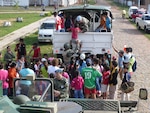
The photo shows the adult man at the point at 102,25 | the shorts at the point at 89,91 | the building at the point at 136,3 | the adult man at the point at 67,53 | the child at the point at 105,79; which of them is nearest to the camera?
the shorts at the point at 89,91

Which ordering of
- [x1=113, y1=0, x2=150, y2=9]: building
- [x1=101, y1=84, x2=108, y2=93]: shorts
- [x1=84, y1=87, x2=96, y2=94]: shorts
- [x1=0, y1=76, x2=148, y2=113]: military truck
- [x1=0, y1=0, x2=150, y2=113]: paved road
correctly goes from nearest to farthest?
[x1=0, y1=76, x2=148, y2=113]: military truck, [x1=84, y1=87, x2=96, y2=94]: shorts, [x1=101, y1=84, x2=108, y2=93]: shorts, [x1=0, y1=0, x2=150, y2=113]: paved road, [x1=113, y1=0, x2=150, y2=9]: building

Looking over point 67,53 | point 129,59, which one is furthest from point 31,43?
point 129,59

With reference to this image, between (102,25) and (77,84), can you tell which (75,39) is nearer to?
(102,25)

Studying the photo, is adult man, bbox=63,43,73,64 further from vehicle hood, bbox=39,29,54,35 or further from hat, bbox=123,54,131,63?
vehicle hood, bbox=39,29,54,35

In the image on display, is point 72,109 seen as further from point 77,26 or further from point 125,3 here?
point 125,3

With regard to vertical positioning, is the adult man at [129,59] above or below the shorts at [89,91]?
above

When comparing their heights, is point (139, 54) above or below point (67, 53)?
below

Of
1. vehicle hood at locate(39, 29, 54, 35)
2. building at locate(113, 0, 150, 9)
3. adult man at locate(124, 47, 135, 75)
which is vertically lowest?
building at locate(113, 0, 150, 9)

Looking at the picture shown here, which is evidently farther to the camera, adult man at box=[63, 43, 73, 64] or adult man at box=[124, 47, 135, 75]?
adult man at box=[63, 43, 73, 64]

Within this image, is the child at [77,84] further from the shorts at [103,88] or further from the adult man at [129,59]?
the adult man at [129,59]

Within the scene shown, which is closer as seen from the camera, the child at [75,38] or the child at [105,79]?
the child at [105,79]

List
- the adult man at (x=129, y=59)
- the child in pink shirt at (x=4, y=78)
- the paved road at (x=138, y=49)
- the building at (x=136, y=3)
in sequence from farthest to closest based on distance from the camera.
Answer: the building at (x=136, y=3) < the paved road at (x=138, y=49) < the adult man at (x=129, y=59) < the child in pink shirt at (x=4, y=78)

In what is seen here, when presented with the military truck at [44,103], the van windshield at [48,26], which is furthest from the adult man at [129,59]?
the van windshield at [48,26]

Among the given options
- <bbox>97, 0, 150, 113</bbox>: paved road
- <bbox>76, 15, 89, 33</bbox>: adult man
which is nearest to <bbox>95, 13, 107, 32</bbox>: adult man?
<bbox>76, 15, 89, 33</bbox>: adult man
